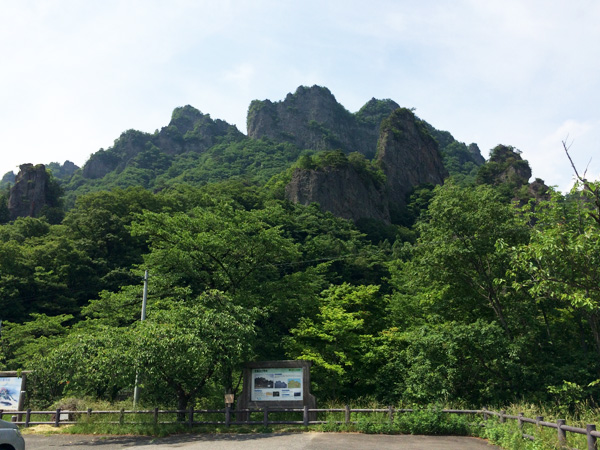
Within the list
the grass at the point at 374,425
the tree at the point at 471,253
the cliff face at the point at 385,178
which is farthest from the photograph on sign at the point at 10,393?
the cliff face at the point at 385,178

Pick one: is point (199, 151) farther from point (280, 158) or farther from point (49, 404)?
point (49, 404)

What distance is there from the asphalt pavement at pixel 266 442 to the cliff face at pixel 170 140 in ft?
479

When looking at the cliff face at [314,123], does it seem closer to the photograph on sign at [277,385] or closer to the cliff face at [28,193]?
the cliff face at [28,193]

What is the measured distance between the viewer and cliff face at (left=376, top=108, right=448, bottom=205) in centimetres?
9581

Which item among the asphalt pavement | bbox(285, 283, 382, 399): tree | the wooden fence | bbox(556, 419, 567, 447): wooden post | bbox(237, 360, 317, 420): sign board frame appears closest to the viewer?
bbox(556, 419, 567, 447): wooden post

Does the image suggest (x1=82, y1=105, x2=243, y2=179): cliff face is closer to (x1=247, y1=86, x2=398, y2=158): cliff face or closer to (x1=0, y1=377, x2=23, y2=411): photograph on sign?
(x1=247, y1=86, x2=398, y2=158): cliff face

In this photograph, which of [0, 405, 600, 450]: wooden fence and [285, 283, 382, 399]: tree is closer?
[0, 405, 600, 450]: wooden fence

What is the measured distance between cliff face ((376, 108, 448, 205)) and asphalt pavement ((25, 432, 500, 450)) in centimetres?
8113

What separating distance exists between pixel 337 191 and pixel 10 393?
61.4 meters

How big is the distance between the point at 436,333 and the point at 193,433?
10.4 m

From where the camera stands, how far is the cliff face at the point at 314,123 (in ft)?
519

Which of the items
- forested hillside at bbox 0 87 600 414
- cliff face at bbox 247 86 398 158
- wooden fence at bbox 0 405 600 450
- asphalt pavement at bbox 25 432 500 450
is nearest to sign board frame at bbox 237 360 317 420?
wooden fence at bbox 0 405 600 450

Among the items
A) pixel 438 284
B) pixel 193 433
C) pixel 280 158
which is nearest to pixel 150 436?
pixel 193 433

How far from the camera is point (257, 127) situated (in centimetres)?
16188
